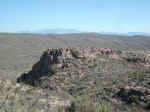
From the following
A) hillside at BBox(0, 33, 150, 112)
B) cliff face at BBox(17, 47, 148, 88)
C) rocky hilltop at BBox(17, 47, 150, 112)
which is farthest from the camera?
cliff face at BBox(17, 47, 148, 88)

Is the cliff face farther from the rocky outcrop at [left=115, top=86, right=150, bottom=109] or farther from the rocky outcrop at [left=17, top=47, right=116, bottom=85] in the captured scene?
the rocky outcrop at [left=115, top=86, right=150, bottom=109]

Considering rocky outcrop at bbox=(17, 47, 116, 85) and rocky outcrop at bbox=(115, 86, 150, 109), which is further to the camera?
rocky outcrop at bbox=(17, 47, 116, 85)

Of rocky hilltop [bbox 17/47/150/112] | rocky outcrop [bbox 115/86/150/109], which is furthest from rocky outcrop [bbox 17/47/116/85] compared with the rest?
rocky outcrop [bbox 115/86/150/109]

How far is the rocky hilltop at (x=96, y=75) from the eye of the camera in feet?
27.8

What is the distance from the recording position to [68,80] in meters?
12.7

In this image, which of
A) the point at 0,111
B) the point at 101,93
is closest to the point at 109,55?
the point at 101,93

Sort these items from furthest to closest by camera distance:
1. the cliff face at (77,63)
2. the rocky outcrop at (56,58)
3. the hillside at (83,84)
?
the rocky outcrop at (56,58)
the cliff face at (77,63)
the hillside at (83,84)

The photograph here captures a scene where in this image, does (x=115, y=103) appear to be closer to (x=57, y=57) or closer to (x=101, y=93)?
(x=101, y=93)

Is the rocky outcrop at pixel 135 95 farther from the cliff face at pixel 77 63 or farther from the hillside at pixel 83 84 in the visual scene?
the cliff face at pixel 77 63

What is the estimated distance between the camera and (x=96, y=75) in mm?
12844

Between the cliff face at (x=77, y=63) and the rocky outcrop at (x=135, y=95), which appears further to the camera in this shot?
the cliff face at (x=77, y=63)

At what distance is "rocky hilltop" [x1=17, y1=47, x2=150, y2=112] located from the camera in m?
8.47

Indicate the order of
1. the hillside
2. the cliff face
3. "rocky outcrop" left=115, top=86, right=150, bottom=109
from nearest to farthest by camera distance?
1. the hillside
2. "rocky outcrop" left=115, top=86, right=150, bottom=109
3. the cliff face

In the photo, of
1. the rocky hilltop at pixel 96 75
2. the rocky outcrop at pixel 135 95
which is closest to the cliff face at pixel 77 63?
the rocky hilltop at pixel 96 75
